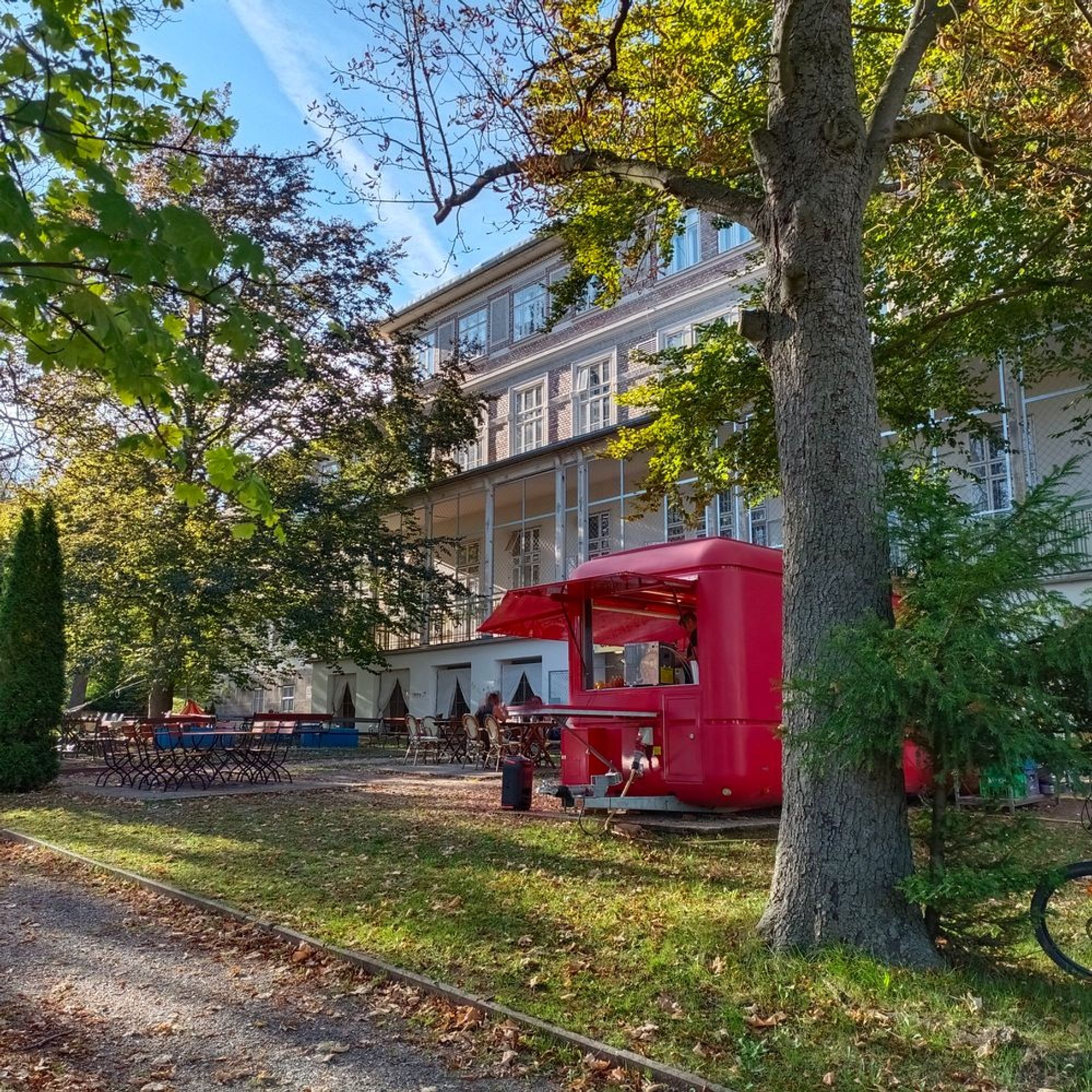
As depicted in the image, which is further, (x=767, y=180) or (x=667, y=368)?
Result: (x=667, y=368)

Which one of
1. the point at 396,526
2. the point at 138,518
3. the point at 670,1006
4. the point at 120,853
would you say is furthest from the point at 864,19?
the point at 396,526

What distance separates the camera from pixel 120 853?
8.25 metres

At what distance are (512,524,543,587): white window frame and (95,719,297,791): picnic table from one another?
13.9 meters

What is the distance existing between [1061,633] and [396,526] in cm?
2977

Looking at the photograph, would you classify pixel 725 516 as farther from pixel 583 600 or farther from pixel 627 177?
pixel 627 177

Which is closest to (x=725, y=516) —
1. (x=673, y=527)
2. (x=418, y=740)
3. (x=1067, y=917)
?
(x=673, y=527)

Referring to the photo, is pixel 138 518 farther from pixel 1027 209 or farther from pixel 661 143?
pixel 1027 209

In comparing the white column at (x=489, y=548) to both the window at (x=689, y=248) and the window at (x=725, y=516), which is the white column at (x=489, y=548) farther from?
the window at (x=689, y=248)

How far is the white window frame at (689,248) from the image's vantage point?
79.4 ft

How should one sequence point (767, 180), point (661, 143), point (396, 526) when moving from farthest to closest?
point (396, 526), point (661, 143), point (767, 180)

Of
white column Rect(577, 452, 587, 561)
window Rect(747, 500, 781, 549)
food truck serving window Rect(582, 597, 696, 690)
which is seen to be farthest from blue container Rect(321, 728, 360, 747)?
food truck serving window Rect(582, 597, 696, 690)

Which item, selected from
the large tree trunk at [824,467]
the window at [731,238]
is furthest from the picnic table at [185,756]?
the window at [731,238]

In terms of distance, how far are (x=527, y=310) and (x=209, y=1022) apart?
1055 inches

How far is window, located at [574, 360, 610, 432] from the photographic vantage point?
86.5 feet
